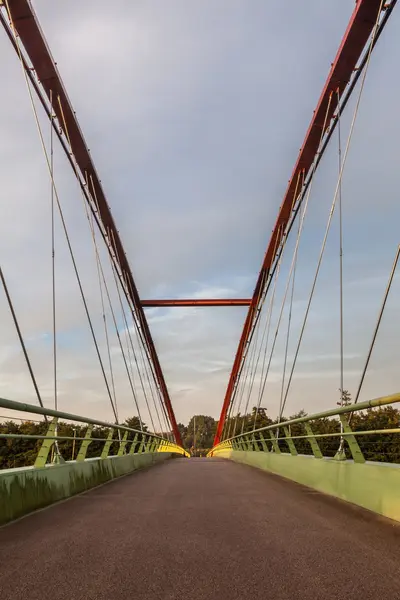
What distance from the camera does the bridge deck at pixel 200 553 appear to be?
249 cm

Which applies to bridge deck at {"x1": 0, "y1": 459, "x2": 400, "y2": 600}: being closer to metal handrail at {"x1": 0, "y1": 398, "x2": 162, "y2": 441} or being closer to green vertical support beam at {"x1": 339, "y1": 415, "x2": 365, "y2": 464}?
green vertical support beam at {"x1": 339, "y1": 415, "x2": 365, "y2": 464}

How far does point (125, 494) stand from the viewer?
6.97 m

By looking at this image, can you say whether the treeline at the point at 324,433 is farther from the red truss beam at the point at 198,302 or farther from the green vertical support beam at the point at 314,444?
the red truss beam at the point at 198,302

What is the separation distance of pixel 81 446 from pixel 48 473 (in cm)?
208

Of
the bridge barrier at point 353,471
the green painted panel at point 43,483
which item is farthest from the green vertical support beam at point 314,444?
the green painted panel at point 43,483

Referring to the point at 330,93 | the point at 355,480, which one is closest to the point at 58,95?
the point at 330,93

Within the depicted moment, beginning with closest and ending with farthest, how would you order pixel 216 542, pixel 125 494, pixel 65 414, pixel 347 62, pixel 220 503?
pixel 216 542 < pixel 220 503 < pixel 65 414 < pixel 125 494 < pixel 347 62

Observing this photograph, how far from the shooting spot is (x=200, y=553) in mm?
3240

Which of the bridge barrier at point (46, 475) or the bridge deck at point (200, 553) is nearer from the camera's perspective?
the bridge deck at point (200, 553)

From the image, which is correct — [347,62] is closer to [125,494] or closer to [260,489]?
[260,489]

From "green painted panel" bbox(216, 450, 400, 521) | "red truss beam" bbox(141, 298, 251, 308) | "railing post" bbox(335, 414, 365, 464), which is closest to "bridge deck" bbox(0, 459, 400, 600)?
"green painted panel" bbox(216, 450, 400, 521)

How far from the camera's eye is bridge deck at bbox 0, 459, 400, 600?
2492 mm

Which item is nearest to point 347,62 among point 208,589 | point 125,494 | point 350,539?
point 125,494

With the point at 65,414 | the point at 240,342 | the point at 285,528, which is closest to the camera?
the point at 285,528
